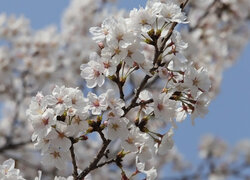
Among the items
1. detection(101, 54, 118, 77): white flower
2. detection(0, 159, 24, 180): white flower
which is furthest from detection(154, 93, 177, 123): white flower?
detection(0, 159, 24, 180): white flower

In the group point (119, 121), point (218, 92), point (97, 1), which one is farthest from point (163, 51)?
point (97, 1)

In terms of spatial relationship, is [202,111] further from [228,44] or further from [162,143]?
[228,44]

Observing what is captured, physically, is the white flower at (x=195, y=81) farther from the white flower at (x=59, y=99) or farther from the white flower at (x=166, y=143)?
the white flower at (x=59, y=99)

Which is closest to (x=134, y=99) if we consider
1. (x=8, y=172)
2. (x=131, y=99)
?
(x=131, y=99)

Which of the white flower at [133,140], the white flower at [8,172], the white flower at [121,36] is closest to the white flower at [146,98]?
the white flower at [133,140]

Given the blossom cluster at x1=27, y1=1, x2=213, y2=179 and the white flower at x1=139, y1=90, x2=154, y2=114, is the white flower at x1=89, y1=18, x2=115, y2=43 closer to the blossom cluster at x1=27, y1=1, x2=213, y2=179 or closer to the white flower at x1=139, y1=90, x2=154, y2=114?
the blossom cluster at x1=27, y1=1, x2=213, y2=179

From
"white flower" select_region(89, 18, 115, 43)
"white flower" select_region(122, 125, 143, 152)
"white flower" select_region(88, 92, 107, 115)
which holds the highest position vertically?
"white flower" select_region(89, 18, 115, 43)
